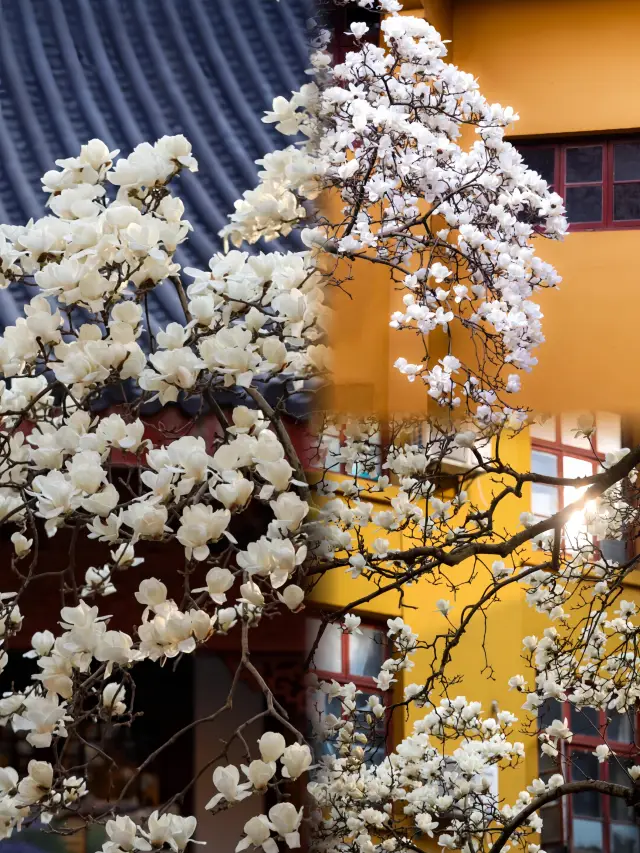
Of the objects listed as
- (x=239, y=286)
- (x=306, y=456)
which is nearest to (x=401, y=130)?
(x=306, y=456)

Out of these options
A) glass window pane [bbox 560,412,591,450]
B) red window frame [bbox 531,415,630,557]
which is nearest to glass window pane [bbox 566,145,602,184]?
glass window pane [bbox 560,412,591,450]

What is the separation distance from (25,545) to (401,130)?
2125 mm

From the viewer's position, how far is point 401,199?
329cm

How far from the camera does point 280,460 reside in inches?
39.7

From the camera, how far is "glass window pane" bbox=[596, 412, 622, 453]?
11.0 ft

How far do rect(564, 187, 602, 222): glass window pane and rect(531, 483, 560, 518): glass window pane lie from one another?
128cm

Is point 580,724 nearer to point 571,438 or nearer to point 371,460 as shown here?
point 571,438

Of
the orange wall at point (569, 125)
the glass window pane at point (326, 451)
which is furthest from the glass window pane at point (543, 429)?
the glass window pane at point (326, 451)

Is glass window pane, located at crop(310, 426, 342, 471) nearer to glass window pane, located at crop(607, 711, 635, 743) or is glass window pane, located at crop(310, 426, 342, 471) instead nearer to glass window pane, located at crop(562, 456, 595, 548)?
glass window pane, located at crop(562, 456, 595, 548)

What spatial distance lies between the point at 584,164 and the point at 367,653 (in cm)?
221

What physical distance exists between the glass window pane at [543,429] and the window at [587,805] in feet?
2.35

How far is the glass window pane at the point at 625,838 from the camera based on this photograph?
300 cm

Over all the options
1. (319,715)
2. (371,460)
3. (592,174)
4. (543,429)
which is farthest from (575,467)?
(319,715)

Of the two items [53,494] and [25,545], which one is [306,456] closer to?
[25,545]
